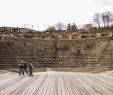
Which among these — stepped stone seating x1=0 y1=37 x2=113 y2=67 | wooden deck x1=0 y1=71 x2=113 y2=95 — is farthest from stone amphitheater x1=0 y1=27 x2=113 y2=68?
wooden deck x1=0 y1=71 x2=113 y2=95

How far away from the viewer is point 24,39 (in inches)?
1959

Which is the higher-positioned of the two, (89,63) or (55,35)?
(55,35)

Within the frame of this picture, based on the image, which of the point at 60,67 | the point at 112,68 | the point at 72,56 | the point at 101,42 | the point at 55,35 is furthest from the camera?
the point at 55,35

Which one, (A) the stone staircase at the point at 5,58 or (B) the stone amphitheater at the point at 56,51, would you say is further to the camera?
(B) the stone amphitheater at the point at 56,51

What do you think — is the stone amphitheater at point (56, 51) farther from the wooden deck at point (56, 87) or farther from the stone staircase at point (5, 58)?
the wooden deck at point (56, 87)

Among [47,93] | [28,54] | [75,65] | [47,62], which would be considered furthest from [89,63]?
[47,93]

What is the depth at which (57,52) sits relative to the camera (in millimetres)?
46781

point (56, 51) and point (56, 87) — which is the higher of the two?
point (56, 51)

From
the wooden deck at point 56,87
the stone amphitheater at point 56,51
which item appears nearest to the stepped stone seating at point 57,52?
the stone amphitheater at point 56,51

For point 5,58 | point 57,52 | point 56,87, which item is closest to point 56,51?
point 57,52

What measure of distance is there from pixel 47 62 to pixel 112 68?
9.02 m

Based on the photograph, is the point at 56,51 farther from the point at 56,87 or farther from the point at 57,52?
the point at 56,87

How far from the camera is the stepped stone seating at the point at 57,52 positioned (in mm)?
42575

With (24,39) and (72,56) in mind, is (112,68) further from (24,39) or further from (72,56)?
(24,39)
